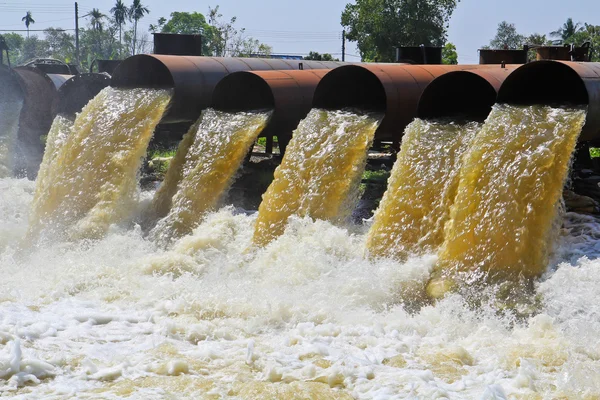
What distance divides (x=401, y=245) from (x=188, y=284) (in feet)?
7.78

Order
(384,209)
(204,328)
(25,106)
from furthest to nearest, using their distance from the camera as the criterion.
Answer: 1. (25,106)
2. (384,209)
3. (204,328)

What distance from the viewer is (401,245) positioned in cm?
916

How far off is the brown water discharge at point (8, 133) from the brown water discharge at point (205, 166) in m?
5.45

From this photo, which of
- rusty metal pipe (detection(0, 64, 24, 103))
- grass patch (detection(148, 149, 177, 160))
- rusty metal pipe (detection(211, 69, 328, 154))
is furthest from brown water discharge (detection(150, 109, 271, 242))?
rusty metal pipe (detection(0, 64, 24, 103))

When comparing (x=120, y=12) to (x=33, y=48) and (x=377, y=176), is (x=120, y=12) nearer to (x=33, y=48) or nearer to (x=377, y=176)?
(x=33, y=48)

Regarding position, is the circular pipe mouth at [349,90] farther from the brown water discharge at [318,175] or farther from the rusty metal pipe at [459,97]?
the rusty metal pipe at [459,97]

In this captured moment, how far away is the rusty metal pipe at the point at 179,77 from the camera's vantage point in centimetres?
1320

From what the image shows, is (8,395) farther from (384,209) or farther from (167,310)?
(384,209)

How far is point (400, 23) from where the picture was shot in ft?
125

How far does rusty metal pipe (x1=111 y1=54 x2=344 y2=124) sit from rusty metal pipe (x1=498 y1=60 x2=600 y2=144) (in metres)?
5.24

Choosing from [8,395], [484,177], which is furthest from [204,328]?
[484,177]

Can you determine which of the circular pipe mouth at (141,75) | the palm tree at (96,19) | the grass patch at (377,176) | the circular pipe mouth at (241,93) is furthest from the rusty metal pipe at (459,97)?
the palm tree at (96,19)

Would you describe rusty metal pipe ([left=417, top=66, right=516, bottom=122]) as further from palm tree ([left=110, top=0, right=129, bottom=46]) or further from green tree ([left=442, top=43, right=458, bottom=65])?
palm tree ([left=110, top=0, right=129, bottom=46])

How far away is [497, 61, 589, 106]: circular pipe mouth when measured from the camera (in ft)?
32.8
